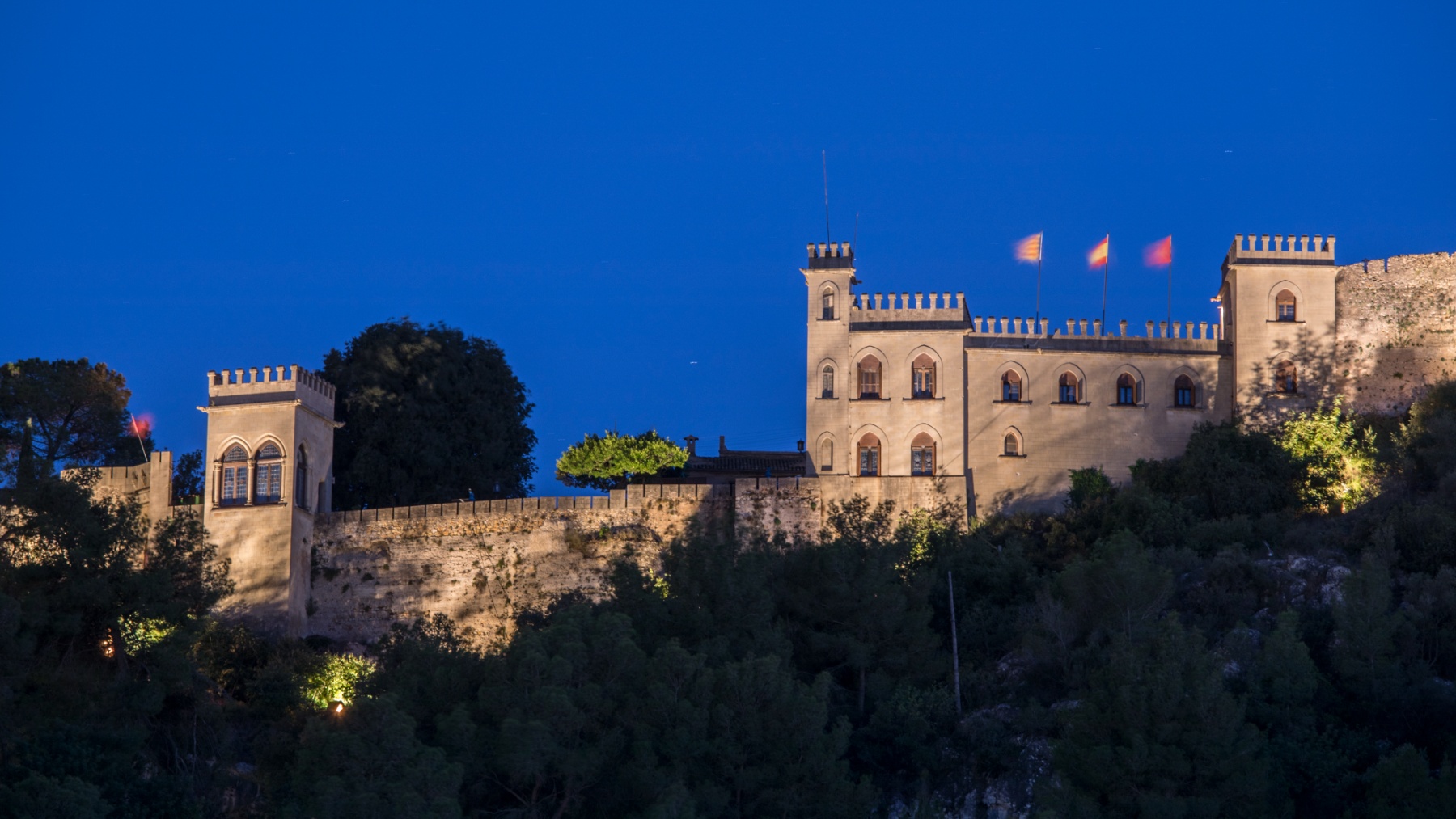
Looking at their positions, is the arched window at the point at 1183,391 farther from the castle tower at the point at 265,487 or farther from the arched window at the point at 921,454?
the castle tower at the point at 265,487

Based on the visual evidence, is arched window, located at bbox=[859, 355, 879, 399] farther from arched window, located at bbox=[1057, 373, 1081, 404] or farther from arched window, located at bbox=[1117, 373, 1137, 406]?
arched window, located at bbox=[1117, 373, 1137, 406]

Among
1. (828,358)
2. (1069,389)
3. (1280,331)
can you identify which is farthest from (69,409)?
(1280,331)

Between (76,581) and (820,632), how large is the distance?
1467cm

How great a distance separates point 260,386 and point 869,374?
1457cm

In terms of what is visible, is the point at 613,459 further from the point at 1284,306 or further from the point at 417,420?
the point at 1284,306

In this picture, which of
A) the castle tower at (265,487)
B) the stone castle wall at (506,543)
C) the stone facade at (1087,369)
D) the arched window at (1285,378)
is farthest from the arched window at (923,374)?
the castle tower at (265,487)

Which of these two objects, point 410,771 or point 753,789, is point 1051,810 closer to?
point 753,789

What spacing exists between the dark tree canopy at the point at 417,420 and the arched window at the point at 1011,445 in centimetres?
1281

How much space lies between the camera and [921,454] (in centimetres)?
4500

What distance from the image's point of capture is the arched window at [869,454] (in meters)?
44.9

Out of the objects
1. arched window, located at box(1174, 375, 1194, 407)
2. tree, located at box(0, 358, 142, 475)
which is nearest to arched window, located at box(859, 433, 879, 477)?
arched window, located at box(1174, 375, 1194, 407)

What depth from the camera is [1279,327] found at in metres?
46.3

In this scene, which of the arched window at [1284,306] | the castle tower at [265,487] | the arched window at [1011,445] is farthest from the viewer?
the arched window at [1284,306]

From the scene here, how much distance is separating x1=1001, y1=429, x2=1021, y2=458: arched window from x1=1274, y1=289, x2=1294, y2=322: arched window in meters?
7.31
